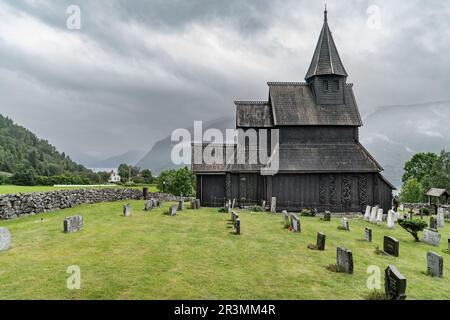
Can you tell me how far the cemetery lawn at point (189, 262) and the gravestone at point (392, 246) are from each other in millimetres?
358

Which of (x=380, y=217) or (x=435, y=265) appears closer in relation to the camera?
(x=435, y=265)

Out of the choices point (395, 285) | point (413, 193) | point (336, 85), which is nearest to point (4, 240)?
point (395, 285)

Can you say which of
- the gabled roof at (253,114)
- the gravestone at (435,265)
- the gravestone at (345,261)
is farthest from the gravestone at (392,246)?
the gabled roof at (253,114)

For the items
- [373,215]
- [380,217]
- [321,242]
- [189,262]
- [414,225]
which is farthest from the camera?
[373,215]

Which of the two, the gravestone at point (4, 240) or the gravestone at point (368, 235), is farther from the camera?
the gravestone at point (368, 235)

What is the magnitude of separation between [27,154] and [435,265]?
133832mm

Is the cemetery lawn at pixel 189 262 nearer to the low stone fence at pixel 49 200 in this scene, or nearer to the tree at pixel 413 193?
the low stone fence at pixel 49 200

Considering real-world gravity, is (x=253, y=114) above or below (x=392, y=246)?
above

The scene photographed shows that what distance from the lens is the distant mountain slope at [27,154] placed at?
99.1 meters

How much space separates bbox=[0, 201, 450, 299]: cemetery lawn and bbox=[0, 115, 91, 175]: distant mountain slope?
8640 cm

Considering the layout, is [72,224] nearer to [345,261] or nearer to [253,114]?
[345,261]

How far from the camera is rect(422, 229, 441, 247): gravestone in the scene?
18.4 metres

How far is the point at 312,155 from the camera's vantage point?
30.1 m
